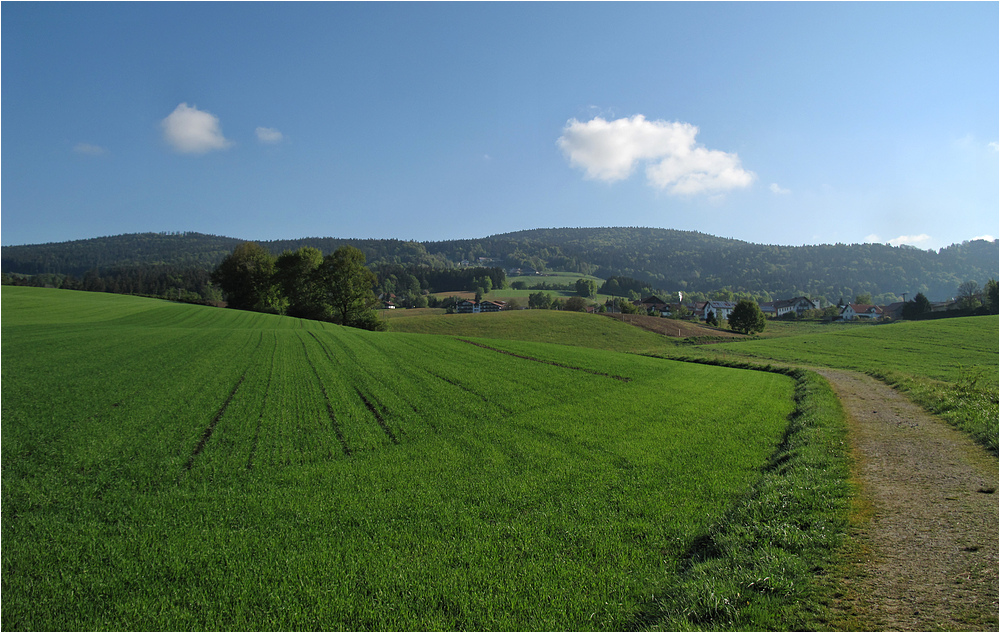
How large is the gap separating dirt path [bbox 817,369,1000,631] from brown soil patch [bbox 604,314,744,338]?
60.1 m

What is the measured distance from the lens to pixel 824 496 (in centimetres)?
955

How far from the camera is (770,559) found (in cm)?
703

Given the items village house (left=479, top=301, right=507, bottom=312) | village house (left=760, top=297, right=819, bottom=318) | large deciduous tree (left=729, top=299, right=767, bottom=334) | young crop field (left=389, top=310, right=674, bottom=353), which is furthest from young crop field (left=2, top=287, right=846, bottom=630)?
village house (left=760, top=297, right=819, bottom=318)

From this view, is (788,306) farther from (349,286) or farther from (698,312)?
(349,286)

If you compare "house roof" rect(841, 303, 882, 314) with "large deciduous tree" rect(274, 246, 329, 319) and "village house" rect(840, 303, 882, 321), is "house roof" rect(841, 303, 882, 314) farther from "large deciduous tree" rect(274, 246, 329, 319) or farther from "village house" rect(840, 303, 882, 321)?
"large deciduous tree" rect(274, 246, 329, 319)

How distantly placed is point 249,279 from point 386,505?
73.9 metres

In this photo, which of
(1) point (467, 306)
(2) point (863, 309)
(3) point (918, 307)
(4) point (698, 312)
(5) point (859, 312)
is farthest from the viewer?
(4) point (698, 312)

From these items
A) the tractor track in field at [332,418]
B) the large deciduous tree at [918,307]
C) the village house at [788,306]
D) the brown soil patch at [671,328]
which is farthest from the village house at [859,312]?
the tractor track in field at [332,418]

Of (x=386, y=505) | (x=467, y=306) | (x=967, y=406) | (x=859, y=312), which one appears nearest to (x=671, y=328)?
(x=967, y=406)

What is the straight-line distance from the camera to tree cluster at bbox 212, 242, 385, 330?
211 ft

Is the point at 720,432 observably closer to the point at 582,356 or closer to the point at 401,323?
the point at 582,356

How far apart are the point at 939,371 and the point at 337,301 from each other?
6150 centimetres

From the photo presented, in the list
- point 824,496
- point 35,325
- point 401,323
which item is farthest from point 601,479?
point 401,323

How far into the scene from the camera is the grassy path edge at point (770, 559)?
19.4 feet
